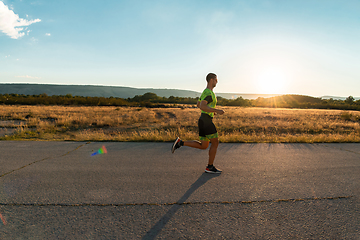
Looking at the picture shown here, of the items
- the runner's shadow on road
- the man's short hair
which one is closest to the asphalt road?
the runner's shadow on road

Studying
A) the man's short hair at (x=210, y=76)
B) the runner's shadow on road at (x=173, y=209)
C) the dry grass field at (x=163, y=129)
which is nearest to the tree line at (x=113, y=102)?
the dry grass field at (x=163, y=129)

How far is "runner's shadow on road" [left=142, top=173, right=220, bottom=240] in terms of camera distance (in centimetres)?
230

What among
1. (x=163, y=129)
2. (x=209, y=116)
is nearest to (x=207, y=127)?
(x=209, y=116)

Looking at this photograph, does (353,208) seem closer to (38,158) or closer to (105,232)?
(105,232)

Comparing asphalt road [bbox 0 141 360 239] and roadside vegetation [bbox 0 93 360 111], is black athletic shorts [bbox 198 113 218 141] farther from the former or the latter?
roadside vegetation [bbox 0 93 360 111]

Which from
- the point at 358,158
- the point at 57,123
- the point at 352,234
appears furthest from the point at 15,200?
the point at 57,123

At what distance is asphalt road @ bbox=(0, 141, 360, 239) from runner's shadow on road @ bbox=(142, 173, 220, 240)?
13 millimetres

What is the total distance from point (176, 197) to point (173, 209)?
1.19 feet

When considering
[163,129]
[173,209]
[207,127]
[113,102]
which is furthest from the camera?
[113,102]

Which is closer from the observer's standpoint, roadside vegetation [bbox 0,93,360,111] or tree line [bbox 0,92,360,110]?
roadside vegetation [bbox 0,93,360,111]

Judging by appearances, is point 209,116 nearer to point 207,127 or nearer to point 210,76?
point 207,127

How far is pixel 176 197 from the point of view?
320 cm

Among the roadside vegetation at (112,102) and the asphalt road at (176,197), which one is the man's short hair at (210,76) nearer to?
the asphalt road at (176,197)

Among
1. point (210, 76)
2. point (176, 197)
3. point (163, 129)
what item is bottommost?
point (163, 129)
